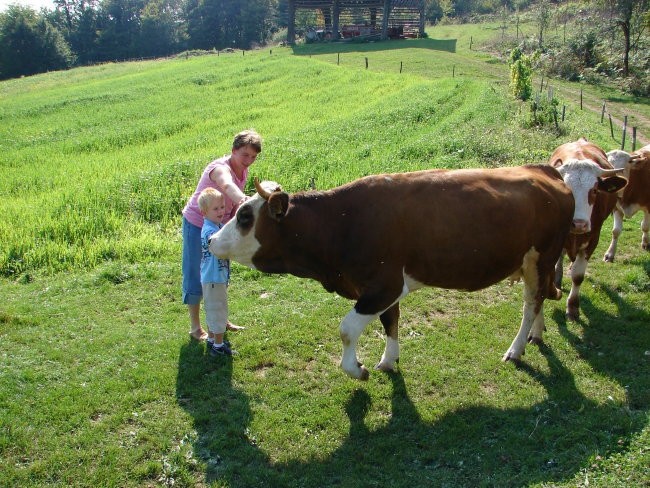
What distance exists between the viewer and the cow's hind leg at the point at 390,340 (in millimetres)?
6339

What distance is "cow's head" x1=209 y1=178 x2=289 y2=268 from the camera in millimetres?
5582

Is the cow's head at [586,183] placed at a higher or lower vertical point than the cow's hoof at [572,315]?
higher

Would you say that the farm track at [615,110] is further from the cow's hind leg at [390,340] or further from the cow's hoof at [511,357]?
the cow's hind leg at [390,340]

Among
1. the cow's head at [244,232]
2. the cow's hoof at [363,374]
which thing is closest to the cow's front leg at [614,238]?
the cow's hoof at [363,374]

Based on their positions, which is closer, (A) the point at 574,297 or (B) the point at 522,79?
(A) the point at 574,297

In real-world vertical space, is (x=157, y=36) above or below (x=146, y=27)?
below

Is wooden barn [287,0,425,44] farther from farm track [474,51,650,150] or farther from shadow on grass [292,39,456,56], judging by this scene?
farm track [474,51,650,150]

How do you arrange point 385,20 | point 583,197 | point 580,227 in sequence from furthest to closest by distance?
1. point 385,20
2. point 583,197
3. point 580,227

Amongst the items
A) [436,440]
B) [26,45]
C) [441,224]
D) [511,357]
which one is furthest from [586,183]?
[26,45]

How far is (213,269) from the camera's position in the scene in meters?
6.28

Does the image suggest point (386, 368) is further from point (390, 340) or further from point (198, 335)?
point (198, 335)

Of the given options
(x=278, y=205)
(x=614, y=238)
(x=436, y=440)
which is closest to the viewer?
(x=436, y=440)

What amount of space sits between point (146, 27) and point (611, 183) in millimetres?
86544

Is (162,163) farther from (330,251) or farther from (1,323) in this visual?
(330,251)
